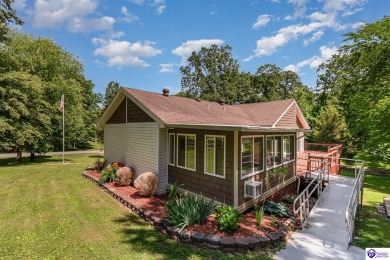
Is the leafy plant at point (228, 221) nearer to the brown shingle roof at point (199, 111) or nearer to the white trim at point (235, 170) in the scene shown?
the white trim at point (235, 170)

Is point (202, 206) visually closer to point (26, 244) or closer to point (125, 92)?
point (26, 244)

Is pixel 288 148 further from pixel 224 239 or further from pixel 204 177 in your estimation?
pixel 224 239

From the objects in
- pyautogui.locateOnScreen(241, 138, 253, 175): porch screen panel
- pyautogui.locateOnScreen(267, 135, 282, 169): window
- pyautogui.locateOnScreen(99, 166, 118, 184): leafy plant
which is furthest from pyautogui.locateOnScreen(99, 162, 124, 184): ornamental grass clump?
pyautogui.locateOnScreen(267, 135, 282, 169): window

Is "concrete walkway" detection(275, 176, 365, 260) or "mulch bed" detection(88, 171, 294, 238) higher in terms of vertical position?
"mulch bed" detection(88, 171, 294, 238)

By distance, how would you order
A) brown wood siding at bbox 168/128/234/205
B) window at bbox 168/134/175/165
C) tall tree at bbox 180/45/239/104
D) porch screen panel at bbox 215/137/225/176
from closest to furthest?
brown wood siding at bbox 168/128/234/205, porch screen panel at bbox 215/137/225/176, window at bbox 168/134/175/165, tall tree at bbox 180/45/239/104

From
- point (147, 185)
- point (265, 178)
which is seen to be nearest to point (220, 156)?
point (265, 178)

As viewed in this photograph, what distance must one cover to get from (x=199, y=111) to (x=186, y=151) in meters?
3.77

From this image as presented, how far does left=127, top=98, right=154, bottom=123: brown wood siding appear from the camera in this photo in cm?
962

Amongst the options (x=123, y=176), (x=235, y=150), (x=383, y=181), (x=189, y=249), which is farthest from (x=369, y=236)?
(x=383, y=181)

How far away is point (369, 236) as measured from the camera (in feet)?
20.7

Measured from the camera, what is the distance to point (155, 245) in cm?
537

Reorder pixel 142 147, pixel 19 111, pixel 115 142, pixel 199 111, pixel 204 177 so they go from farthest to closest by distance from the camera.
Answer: pixel 19 111 < pixel 115 142 < pixel 199 111 < pixel 142 147 < pixel 204 177

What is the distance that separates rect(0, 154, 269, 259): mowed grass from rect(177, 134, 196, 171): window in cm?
263

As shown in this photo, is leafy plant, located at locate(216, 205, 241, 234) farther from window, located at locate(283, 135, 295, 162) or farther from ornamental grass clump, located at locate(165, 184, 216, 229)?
window, located at locate(283, 135, 295, 162)
